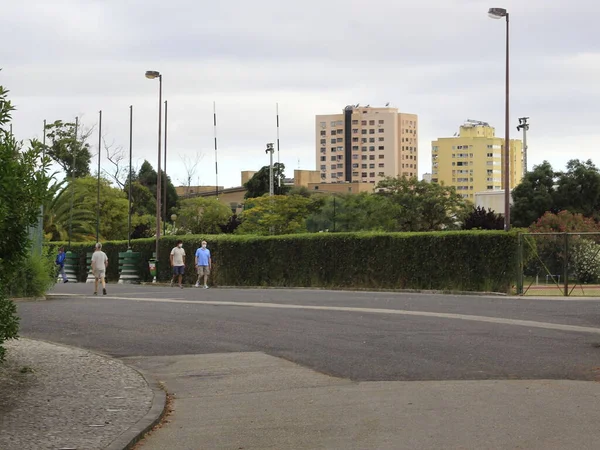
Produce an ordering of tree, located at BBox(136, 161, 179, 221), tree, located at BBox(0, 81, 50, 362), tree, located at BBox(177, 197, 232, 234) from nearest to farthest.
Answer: tree, located at BBox(0, 81, 50, 362) < tree, located at BBox(177, 197, 232, 234) < tree, located at BBox(136, 161, 179, 221)

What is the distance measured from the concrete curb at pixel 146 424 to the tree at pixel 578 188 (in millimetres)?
72982

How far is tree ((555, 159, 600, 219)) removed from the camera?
81.3 meters

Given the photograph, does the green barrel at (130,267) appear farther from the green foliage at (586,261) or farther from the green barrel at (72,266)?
the green foliage at (586,261)

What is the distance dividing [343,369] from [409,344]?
2.87 m

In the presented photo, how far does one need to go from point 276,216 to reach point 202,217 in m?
13.3

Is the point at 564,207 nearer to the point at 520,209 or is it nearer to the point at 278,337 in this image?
the point at 520,209

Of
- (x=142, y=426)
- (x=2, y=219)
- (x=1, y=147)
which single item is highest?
(x=1, y=147)

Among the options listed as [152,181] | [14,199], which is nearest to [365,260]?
[14,199]

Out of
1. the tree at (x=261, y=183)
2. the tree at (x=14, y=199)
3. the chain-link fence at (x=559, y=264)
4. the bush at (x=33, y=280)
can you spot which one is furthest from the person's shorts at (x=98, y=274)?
the tree at (x=261, y=183)

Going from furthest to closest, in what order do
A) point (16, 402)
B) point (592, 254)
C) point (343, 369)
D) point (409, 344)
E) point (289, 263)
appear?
point (289, 263), point (592, 254), point (409, 344), point (343, 369), point (16, 402)

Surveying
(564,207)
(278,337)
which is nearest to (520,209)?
(564,207)

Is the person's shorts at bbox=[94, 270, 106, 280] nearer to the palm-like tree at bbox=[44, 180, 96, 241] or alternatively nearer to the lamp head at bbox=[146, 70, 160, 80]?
the lamp head at bbox=[146, 70, 160, 80]

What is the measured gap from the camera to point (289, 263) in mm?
42875

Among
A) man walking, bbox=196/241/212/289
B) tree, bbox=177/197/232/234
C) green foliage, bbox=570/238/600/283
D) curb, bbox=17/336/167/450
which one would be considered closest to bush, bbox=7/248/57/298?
man walking, bbox=196/241/212/289
